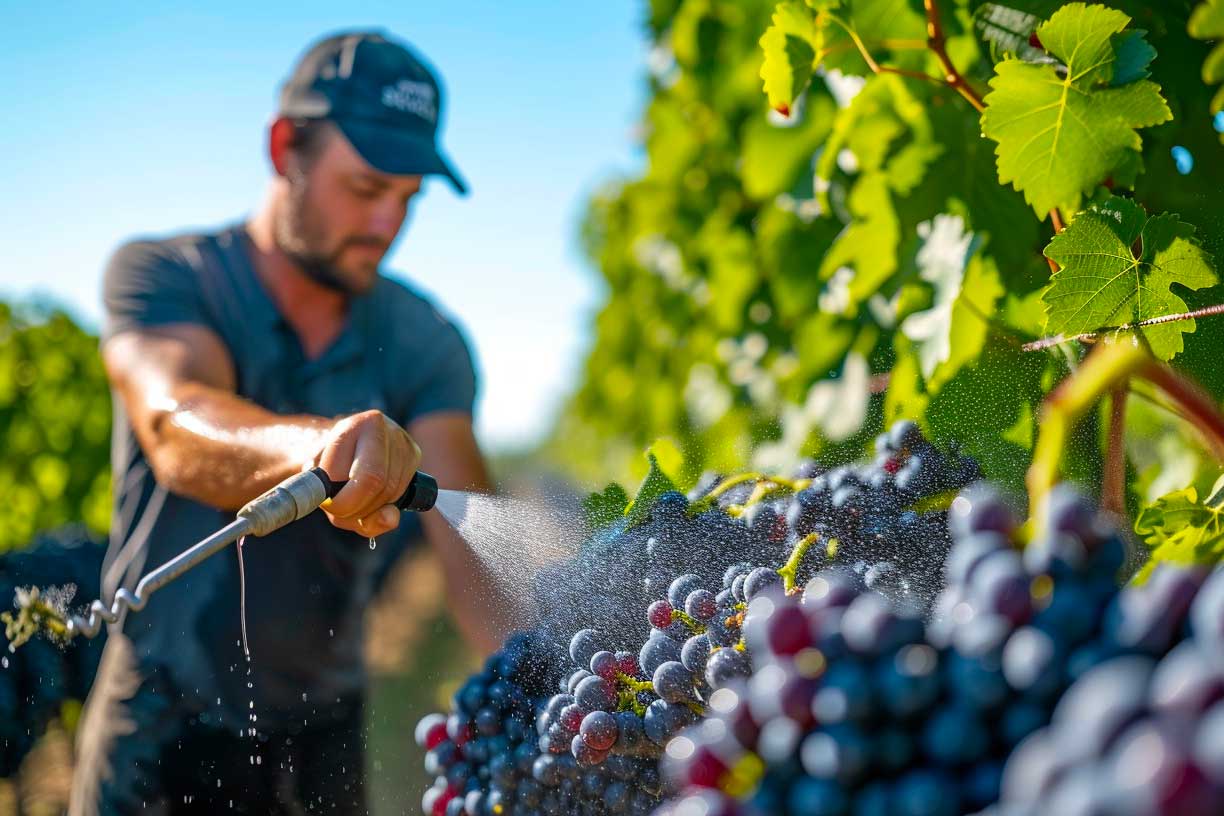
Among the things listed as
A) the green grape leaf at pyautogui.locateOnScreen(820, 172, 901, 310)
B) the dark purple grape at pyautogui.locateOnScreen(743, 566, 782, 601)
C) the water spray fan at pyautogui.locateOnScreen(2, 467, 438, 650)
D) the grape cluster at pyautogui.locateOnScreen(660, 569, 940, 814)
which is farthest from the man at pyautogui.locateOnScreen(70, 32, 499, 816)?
the grape cluster at pyautogui.locateOnScreen(660, 569, 940, 814)

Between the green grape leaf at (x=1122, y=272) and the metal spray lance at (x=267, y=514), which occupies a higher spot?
the green grape leaf at (x=1122, y=272)

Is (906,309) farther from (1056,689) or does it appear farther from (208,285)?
(208,285)

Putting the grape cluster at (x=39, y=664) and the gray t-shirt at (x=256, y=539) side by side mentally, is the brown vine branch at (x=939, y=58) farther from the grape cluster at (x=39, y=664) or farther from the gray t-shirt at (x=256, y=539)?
the grape cluster at (x=39, y=664)

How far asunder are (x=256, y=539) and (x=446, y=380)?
686 millimetres

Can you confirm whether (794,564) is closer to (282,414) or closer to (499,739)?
(499,739)

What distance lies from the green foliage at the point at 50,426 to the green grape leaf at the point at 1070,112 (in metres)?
5.28

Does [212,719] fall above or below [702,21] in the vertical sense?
below

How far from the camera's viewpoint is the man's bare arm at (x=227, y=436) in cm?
119

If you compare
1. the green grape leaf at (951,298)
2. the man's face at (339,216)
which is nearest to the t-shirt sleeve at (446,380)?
the man's face at (339,216)

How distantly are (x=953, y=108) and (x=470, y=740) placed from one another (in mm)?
1077

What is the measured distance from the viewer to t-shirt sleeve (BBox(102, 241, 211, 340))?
2.63 meters

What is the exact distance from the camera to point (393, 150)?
9.98 feet

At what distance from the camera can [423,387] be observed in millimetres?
2988

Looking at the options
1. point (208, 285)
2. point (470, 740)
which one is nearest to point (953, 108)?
point (470, 740)
